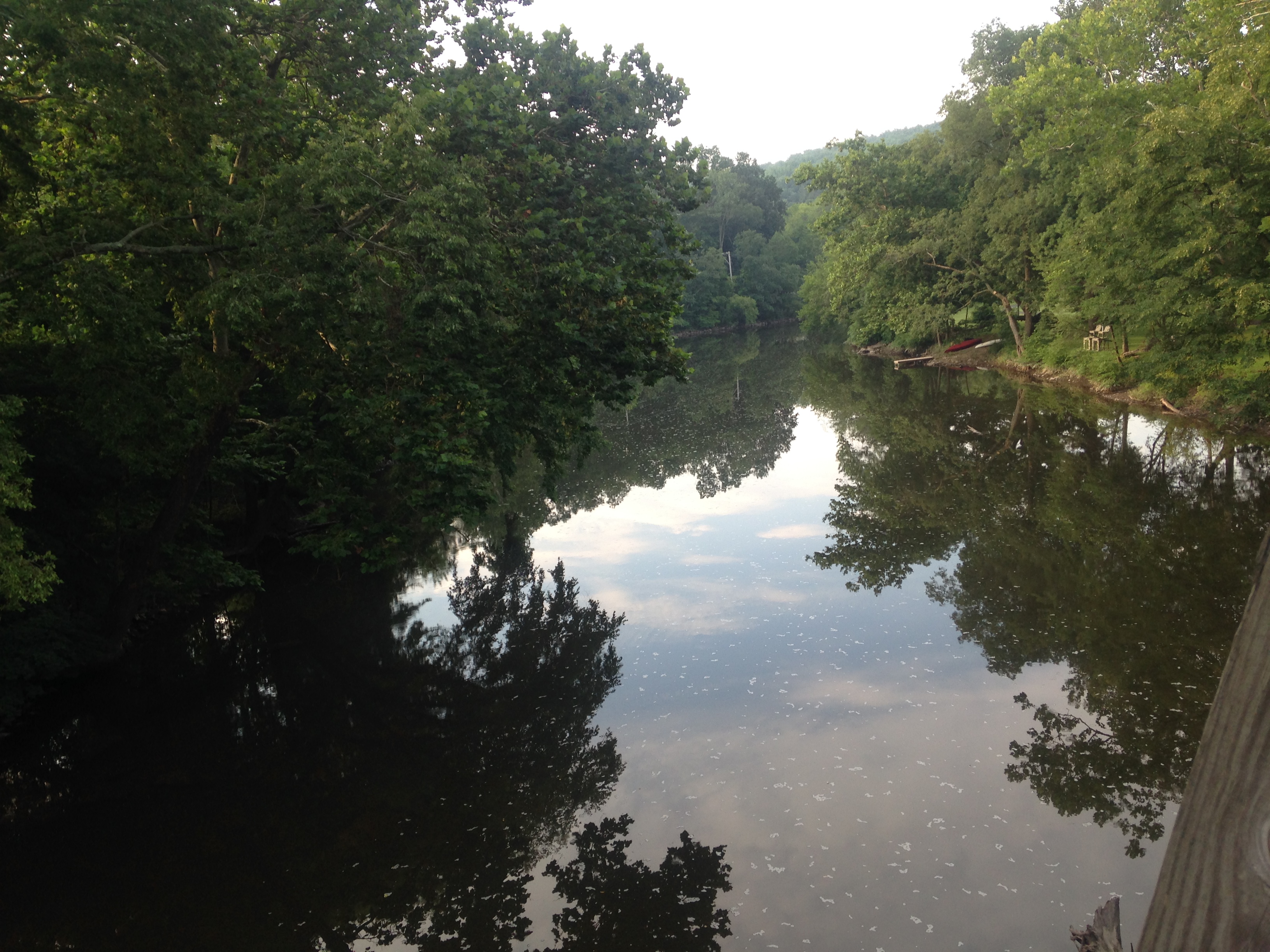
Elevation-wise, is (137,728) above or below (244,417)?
below

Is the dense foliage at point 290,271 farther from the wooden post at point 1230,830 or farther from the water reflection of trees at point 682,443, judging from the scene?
the wooden post at point 1230,830

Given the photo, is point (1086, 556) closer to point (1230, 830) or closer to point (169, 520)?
point (169, 520)

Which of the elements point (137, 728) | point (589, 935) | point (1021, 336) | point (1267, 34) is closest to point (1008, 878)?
point (589, 935)

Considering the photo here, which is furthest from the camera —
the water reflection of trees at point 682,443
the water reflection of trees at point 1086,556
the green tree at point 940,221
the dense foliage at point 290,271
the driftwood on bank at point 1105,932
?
the green tree at point 940,221

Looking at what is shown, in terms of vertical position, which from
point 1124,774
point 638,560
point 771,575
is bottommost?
point 1124,774

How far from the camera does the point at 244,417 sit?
1631 centimetres

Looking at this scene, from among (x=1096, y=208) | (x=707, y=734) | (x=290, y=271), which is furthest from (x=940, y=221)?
(x=290, y=271)

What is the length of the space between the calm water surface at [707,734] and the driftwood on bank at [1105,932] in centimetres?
537

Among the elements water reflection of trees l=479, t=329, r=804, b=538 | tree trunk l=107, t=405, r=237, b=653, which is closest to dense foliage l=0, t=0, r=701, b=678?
tree trunk l=107, t=405, r=237, b=653

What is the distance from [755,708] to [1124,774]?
471cm

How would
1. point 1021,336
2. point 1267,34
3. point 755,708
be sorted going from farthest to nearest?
point 1021,336 < point 1267,34 < point 755,708

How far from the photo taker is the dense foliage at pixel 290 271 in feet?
36.5

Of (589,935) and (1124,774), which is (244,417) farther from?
(1124,774)

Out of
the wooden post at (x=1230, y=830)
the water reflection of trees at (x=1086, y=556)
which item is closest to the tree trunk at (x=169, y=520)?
the water reflection of trees at (x=1086, y=556)
